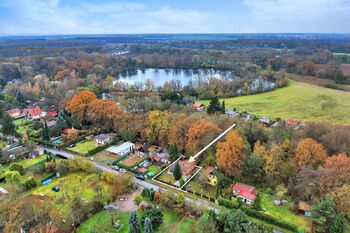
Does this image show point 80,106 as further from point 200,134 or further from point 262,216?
point 262,216

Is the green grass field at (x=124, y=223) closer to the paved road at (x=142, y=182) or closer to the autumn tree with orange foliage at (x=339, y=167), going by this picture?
the paved road at (x=142, y=182)

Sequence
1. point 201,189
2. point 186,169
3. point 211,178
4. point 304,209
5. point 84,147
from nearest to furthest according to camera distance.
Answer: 1. point 304,209
2. point 201,189
3. point 211,178
4. point 186,169
5. point 84,147

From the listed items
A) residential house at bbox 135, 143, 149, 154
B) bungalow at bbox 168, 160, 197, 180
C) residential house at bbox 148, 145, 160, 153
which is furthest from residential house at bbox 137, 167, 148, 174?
residential house at bbox 135, 143, 149, 154

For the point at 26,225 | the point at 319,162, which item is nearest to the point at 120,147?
the point at 26,225

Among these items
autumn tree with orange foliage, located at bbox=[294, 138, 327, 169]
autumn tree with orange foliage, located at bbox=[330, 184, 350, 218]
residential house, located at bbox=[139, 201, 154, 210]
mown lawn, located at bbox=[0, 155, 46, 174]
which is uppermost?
autumn tree with orange foliage, located at bbox=[294, 138, 327, 169]

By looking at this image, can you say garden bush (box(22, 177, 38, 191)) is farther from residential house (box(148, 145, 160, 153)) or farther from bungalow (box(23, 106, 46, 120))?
bungalow (box(23, 106, 46, 120))

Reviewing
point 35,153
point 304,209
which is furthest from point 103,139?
point 304,209

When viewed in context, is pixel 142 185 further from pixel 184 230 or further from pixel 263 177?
pixel 263 177
